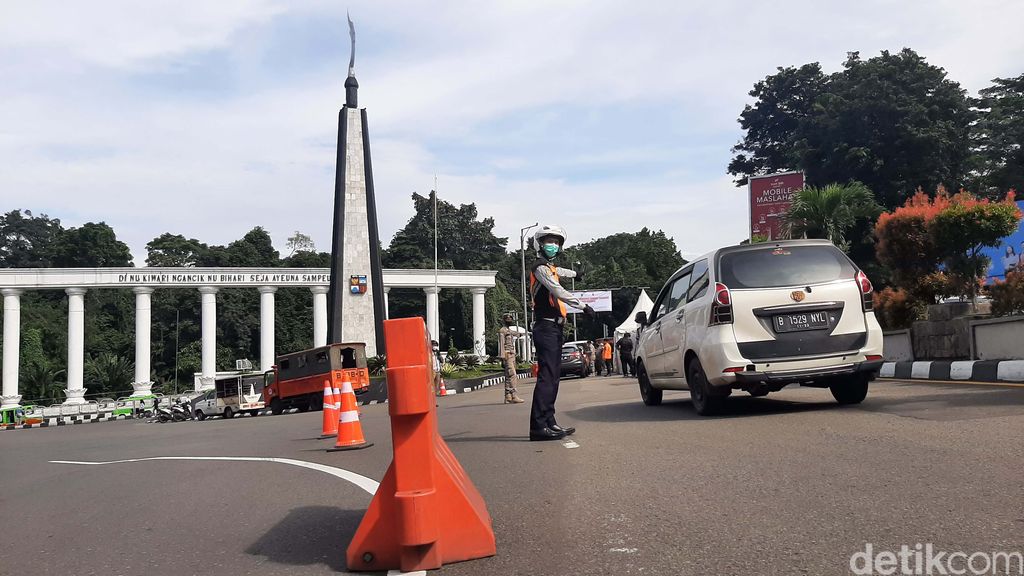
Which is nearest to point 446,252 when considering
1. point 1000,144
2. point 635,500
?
point 1000,144

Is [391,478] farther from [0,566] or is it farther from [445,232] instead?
[445,232]

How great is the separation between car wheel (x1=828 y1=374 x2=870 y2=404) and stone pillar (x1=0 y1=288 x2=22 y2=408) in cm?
4778

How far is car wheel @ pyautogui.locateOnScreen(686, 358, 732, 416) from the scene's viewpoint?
9.03 m

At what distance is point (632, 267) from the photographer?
95688 millimetres

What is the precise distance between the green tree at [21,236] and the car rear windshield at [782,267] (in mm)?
105043

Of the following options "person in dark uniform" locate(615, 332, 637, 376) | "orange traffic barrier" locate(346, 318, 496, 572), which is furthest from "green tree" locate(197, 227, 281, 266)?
"orange traffic barrier" locate(346, 318, 496, 572)

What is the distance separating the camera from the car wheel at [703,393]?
903cm

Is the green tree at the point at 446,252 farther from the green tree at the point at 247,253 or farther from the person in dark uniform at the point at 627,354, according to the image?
the person in dark uniform at the point at 627,354

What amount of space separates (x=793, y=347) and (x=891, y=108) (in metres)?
46.1

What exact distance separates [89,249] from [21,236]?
30.9 meters

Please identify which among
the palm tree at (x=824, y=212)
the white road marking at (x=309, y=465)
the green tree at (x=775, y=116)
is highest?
the green tree at (x=775, y=116)

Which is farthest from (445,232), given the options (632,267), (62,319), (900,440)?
(900,440)

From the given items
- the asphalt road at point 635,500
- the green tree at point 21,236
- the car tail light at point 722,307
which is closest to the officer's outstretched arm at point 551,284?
the asphalt road at point 635,500

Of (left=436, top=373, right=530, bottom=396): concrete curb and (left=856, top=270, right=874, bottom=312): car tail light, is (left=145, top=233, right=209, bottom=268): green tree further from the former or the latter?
(left=856, top=270, right=874, bottom=312): car tail light
